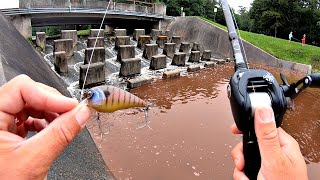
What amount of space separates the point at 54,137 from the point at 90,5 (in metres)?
14.7

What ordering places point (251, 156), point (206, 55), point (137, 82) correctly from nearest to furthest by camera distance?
point (251, 156), point (137, 82), point (206, 55)

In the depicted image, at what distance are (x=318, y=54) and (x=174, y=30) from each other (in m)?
9.31

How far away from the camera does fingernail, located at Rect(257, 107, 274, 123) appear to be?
1.11 meters

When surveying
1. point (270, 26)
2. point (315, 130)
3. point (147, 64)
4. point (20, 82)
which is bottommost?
point (315, 130)

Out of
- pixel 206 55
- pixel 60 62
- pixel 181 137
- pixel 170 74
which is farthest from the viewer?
pixel 206 55

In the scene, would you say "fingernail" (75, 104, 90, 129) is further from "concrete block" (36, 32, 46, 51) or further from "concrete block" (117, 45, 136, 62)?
"concrete block" (36, 32, 46, 51)

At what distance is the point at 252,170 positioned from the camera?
130cm

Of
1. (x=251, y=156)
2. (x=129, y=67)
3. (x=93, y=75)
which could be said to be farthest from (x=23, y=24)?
(x=251, y=156)

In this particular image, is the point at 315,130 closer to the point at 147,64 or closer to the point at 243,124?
the point at 243,124

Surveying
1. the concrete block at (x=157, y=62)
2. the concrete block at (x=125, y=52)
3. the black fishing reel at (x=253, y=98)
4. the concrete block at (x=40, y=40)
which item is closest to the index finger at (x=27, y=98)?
the black fishing reel at (x=253, y=98)

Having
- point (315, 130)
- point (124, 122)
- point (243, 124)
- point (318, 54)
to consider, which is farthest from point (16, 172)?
point (318, 54)

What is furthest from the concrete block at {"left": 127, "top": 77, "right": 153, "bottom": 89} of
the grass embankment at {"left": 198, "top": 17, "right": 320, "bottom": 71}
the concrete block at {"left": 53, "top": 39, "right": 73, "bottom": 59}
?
the grass embankment at {"left": 198, "top": 17, "right": 320, "bottom": 71}

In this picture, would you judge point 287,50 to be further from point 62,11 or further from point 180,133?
point 180,133

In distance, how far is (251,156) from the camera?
4.15 ft
